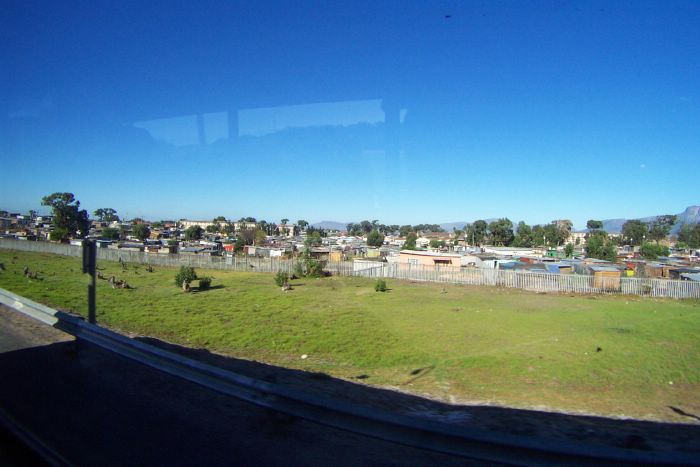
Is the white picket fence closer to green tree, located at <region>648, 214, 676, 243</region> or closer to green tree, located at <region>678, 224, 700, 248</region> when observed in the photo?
green tree, located at <region>678, 224, 700, 248</region>

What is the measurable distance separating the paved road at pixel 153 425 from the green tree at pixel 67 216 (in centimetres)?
696

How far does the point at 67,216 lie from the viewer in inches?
429

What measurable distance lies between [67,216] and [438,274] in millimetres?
23854

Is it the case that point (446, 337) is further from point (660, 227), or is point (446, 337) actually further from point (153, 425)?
point (660, 227)

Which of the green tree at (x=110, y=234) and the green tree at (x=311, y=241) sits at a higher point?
the green tree at (x=110, y=234)

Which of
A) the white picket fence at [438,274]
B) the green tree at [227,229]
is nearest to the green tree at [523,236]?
the white picket fence at [438,274]

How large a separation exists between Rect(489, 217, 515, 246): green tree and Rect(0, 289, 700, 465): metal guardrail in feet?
259

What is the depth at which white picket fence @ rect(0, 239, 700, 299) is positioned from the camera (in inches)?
853

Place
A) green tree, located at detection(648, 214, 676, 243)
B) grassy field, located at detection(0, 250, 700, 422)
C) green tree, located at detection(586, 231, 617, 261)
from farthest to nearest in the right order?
green tree, located at detection(586, 231, 617, 261)
green tree, located at detection(648, 214, 676, 243)
grassy field, located at detection(0, 250, 700, 422)

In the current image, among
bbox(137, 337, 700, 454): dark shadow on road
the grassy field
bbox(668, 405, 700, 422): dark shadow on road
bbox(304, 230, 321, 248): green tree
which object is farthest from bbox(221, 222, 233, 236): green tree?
bbox(668, 405, 700, 422): dark shadow on road

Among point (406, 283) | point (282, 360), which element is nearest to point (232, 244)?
point (406, 283)

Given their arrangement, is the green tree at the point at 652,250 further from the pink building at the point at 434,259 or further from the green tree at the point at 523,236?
the green tree at the point at 523,236

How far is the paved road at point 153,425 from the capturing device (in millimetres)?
2531

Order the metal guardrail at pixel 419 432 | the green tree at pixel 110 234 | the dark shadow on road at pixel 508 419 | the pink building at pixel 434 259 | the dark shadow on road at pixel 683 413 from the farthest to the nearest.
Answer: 1. the pink building at pixel 434 259
2. the green tree at pixel 110 234
3. the dark shadow on road at pixel 683 413
4. the dark shadow on road at pixel 508 419
5. the metal guardrail at pixel 419 432
